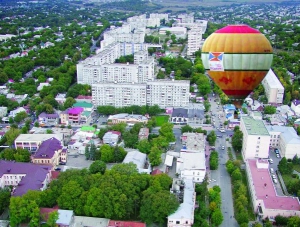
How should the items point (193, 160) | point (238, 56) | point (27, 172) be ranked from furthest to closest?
point (193, 160) < point (27, 172) < point (238, 56)

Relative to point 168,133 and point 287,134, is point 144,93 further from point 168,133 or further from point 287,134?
point 287,134

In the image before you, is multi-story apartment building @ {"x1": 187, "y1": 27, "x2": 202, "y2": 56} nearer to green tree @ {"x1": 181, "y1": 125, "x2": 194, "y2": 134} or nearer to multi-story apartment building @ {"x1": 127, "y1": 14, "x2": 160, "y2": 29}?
multi-story apartment building @ {"x1": 127, "y1": 14, "x2": 160, "y2": 29}

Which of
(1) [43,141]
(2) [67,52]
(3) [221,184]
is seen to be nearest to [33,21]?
(2) [67,52]

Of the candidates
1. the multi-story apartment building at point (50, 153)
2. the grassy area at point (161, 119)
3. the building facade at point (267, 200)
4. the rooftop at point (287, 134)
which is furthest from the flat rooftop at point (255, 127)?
the multi-story apartment building at point (50, 153)

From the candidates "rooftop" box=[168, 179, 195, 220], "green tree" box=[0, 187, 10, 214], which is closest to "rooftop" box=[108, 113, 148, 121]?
"rooftop" box=[168, 179, 195, 220]

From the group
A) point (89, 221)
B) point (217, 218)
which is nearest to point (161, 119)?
point (217, 218)

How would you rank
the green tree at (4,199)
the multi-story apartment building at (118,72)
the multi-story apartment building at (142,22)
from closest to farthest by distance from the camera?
1. the green tree at (4,199)
2. the multi-story apartment building at (118,72)
3. the multi-story apartment building at (142,22)

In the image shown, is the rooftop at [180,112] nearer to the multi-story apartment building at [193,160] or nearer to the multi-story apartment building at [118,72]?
the multi-story apartment building at [193,160]
